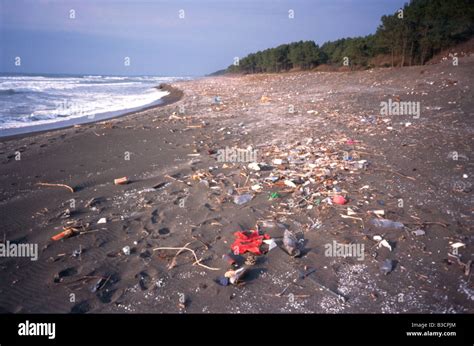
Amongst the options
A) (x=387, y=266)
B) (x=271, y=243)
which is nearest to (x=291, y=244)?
(x=271, y=243)

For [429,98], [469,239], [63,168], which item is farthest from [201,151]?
[429,98]

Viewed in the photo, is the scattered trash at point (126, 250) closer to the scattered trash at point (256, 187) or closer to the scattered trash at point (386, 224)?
the scattered trash at point (256, 187)

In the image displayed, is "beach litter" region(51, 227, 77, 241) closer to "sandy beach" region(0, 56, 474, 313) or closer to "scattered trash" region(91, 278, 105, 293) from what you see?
"sandy beach" region(0, 56, 474, 313)

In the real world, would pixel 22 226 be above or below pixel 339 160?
below

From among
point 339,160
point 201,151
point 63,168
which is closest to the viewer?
point 339,160

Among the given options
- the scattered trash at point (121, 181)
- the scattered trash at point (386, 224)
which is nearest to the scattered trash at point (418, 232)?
the scattered trash at point (386, 224)

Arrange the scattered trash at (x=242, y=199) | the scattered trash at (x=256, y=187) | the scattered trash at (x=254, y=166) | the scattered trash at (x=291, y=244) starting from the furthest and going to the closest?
the scattered trash at (x=254, y=166) < the scattered trash at (x=256, y=187) < the scattered trash at (x=242, y=199) < the scattered trash at (x=291, y=244)

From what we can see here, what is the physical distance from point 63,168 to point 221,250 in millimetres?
4127

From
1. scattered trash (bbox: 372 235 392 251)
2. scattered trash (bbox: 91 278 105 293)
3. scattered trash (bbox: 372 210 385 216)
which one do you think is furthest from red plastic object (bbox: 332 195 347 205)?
scattered trash (bbox: 91 278 105 293)

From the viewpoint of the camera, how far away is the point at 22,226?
3551 mm

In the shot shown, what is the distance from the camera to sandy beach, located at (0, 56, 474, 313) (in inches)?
94.7

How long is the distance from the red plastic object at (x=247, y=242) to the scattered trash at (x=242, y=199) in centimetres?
73

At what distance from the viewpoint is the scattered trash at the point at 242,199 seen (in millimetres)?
3912
